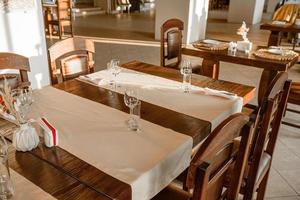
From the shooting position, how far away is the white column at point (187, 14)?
20.4 ft

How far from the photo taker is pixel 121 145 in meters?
1.30

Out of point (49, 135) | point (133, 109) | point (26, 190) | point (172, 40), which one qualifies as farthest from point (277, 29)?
point (26, 190)

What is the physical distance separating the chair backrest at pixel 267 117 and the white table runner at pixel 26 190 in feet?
3.09

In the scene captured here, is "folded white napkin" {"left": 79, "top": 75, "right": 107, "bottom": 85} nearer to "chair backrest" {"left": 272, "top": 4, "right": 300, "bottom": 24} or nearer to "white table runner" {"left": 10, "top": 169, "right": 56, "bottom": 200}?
"white table runner" {"left": 10, "top": 169, "right": 56, "bottom": 200}

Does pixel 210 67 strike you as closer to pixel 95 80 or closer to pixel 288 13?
pixel 95 80

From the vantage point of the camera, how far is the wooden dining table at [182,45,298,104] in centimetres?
274

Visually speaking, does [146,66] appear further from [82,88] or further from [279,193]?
[279,193]

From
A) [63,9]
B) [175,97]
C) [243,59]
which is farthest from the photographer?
[63,9]

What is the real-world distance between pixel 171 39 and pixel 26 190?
2470 mm

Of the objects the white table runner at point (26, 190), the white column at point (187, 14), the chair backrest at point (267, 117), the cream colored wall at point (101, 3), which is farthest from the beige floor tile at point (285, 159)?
the cream colored wall at point (101, 3)

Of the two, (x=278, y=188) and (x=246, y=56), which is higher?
(x=246, y=56)

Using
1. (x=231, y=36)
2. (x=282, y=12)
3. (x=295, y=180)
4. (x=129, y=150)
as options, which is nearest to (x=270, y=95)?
(x=129, y=150)

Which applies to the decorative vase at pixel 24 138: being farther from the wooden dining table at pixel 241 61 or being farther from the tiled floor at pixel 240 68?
the wooden dining table at pixel 241 61

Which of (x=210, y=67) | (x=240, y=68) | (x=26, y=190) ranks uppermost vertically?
(x=26, y=190)
